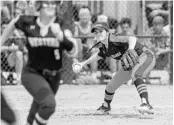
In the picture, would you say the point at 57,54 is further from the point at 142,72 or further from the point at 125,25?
the point at 125,25

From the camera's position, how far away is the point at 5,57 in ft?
41.8

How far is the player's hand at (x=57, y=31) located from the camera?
5.83m

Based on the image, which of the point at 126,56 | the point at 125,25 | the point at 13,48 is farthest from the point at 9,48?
the point at 126,56

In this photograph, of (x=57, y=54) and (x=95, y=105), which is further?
(x=95, y=105)

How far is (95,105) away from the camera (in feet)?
32.8

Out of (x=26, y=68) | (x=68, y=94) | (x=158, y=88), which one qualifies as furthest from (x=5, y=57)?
(x=26, y=68)

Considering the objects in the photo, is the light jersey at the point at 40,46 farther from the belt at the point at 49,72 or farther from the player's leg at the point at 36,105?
the player's leg at the point at 36,105

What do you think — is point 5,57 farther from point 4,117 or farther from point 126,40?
point 4,117

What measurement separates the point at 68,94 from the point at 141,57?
3.43m

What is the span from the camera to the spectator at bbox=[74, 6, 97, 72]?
12.8 m

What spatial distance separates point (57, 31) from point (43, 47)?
0.69 ft

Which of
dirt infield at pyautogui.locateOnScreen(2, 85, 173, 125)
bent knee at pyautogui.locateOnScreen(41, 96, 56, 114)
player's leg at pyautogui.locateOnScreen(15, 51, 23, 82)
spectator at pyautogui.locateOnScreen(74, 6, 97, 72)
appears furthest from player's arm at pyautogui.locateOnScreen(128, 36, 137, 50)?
player's leg at pyautogui.locateOnScreen(15, 51, 23, 82)

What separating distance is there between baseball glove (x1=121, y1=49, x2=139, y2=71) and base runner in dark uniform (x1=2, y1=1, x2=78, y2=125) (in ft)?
7.26

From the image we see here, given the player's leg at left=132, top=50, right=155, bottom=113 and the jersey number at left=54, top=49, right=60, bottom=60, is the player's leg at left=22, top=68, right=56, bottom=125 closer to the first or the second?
the jersey number at left=54, top=49, right=60, bottom=60
